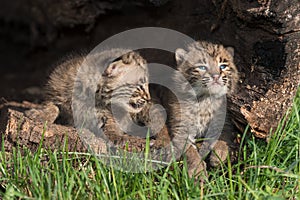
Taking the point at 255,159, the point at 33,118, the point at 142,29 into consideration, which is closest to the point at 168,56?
the point at 142,29

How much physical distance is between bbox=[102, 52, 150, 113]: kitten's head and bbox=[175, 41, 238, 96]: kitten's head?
0.35 metres

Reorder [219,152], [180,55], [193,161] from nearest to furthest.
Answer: [193,161], [219,152], [180,55]

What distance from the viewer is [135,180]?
317 cm

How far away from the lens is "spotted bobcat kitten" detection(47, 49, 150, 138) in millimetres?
4148

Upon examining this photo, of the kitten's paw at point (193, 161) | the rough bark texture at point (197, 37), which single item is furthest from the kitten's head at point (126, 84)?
the kitten's paw at point (193, 161)

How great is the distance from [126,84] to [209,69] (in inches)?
26.9

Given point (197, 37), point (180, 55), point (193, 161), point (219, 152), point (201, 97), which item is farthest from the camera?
point (197, 37)

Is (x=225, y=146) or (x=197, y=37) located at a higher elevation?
(x=197, y=37)

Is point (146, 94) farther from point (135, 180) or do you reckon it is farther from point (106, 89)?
point (135, 180)

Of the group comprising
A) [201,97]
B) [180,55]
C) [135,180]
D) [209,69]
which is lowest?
[135,180]

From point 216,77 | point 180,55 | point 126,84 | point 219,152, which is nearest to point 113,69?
point 126,84

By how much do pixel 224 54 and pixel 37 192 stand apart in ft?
6.13

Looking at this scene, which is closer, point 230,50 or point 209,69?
point 209,69

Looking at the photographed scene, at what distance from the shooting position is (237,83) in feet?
13.3
